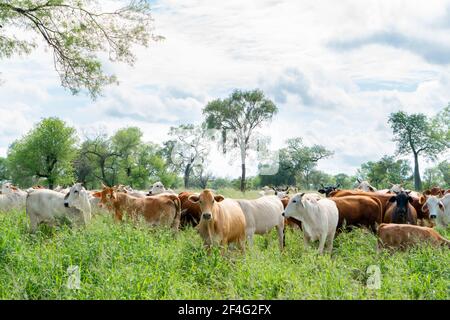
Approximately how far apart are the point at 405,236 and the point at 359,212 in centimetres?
385

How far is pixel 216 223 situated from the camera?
10.4 m

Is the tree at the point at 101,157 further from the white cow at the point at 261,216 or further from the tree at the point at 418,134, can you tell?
the white cow at the point at 261,216

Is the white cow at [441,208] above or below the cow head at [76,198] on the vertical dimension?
below

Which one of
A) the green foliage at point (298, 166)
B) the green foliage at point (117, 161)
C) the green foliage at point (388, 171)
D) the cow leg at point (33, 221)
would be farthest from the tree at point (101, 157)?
the cow leg at point (33, 221)

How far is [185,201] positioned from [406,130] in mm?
51941

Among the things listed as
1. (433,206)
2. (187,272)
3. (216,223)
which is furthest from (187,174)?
(187,272)

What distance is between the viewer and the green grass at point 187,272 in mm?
7727

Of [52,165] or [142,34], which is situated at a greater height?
[142,34]

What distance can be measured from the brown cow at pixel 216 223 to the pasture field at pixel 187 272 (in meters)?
0.26

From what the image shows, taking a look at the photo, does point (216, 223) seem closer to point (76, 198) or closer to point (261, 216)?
point (261, 216)

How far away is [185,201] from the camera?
1546 centimetres

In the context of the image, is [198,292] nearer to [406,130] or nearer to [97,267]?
[97,267]

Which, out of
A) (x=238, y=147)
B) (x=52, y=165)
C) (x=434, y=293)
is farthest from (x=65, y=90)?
(x=52, y=165)

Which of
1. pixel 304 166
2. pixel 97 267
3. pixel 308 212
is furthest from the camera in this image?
pixel 304 166
